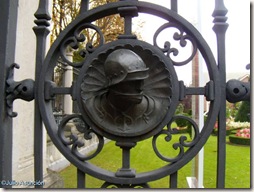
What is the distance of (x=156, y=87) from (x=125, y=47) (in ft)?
0.71

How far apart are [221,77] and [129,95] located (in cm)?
39

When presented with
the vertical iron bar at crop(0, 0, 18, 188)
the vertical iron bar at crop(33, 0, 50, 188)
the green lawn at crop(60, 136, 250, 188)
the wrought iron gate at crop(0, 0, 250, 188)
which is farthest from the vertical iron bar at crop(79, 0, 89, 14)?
the green lawn at crop(60, 136, 250, 188)

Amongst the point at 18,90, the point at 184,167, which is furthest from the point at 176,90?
the point at 184,167

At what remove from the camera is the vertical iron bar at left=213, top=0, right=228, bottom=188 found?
1.27m

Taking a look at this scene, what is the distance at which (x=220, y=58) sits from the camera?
4.24 feet

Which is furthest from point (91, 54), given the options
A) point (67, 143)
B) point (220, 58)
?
point (220, 58)

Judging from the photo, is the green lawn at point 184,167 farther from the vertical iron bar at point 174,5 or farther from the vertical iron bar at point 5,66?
the vertical iron bar at point 174,5

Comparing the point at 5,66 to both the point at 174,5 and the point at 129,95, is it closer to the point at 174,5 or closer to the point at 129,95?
the point at 129,95

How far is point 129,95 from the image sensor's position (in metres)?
1.21

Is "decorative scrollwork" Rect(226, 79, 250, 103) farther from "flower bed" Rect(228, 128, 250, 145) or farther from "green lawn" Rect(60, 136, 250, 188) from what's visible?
"flower bed" Rect(228, 128, 250, 145)

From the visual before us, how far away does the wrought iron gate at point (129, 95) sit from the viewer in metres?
1.27

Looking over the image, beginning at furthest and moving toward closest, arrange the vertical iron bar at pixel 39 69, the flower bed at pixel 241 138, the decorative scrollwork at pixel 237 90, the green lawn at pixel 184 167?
1. the flower bed at pixel 241 138
2. the green lawn at pixel 184 167
3. the vertical iron bar at pixel 39 69
4. the decorative scrollwork at pixel 237 90

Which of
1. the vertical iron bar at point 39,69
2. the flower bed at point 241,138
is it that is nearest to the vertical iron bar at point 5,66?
the vertical iron bar at point 39,69

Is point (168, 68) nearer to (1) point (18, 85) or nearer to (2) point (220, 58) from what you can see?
(2) point (220, 58)
